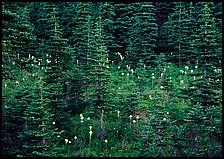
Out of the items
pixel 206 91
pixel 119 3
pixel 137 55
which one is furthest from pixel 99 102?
pixel 119 3

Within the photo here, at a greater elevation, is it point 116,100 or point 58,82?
point 58,82

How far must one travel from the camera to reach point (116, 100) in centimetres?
1766

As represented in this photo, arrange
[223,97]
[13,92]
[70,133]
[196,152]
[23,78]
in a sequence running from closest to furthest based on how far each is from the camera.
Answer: [196,152], [223,97], [70,133], [13,92], [23,78]

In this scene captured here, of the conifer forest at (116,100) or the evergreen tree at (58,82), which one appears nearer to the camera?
the conifer forest at (116,100)

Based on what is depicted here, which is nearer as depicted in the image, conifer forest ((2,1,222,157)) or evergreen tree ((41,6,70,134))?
conifer forest ((2,1,222,157))

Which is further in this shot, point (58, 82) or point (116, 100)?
point (116, 100)

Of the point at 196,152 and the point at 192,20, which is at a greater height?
the point at 192,20

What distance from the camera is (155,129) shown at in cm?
1373

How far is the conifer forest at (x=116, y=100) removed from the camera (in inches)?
524

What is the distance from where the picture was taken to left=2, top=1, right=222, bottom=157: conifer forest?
13.3 m

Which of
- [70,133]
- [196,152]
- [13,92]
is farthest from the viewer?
[13,92]

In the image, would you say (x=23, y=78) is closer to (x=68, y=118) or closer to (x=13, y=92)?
(x=13, y=92)

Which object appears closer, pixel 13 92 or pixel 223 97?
pixel 223 97

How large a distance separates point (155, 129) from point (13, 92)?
901 centimetres
